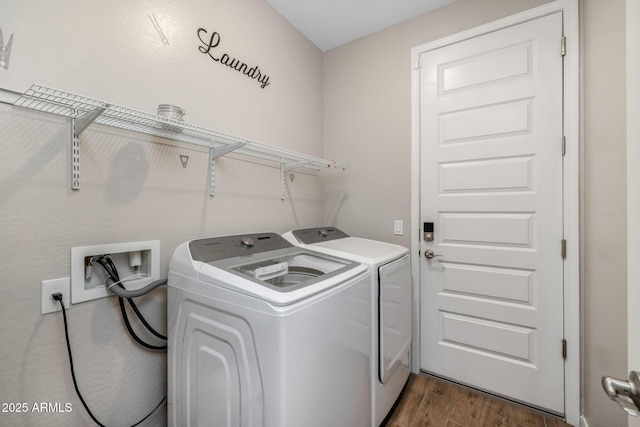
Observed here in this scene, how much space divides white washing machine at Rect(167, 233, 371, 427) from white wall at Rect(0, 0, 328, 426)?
224 mm

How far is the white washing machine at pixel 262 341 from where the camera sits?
832 mm

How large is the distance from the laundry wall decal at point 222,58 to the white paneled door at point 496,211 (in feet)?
3.98

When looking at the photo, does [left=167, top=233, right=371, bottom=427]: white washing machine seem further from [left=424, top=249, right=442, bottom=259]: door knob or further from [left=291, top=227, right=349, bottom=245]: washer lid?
[left=424, top=249, right=442, bottom=259]: door knob

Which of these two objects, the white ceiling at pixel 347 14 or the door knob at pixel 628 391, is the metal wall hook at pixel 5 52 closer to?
the white ceiling at pixel 347 14

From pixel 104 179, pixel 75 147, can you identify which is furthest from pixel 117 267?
pixel 75 147

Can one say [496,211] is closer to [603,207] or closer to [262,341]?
[603,207]

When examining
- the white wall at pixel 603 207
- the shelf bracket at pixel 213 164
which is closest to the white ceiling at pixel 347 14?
the white wall at pixel 603 207

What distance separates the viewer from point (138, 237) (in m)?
1.21

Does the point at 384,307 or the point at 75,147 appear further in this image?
the point at 384,307

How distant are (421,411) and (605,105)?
2.03m

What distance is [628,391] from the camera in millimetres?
500

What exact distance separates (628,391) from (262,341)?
2.79 ft

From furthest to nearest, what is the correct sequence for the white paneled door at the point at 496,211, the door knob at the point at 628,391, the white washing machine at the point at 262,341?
the white paneled door at the point at 496,211 → the white washing machine at the point at 262,341 → the door knob at the point at 628,391

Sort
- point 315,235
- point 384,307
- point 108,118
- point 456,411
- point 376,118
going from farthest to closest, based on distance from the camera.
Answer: point 376,118, point 315,235, point 456,411, point 384,307, point 108,118
